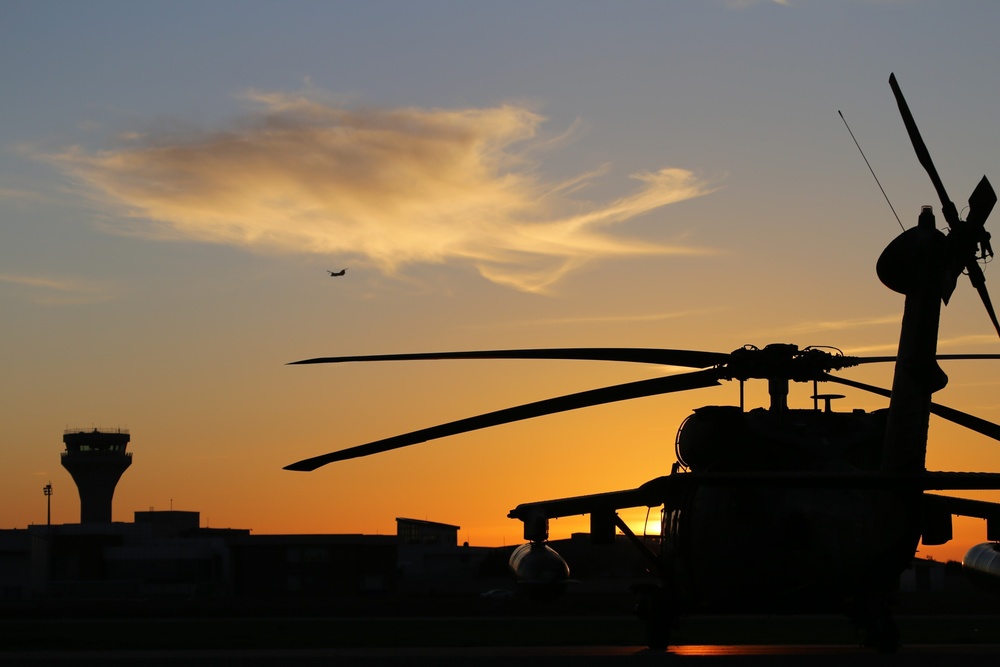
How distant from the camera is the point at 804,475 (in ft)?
73.3

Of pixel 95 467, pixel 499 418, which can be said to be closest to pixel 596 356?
pixel 499 418

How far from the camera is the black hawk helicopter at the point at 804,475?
22500mm

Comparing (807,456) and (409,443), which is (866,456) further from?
(409,443)

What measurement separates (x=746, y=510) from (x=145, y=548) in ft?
325

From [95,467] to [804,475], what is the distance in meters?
155

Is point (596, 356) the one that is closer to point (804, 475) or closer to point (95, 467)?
point (804, 475)

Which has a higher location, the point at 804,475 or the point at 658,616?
the point at 804,475

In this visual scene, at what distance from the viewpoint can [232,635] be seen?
38469 mm

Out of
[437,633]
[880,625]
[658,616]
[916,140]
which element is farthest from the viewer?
[437,633]

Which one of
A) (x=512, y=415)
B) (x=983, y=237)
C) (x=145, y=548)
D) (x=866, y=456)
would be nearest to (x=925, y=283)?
(x=983, y=237)

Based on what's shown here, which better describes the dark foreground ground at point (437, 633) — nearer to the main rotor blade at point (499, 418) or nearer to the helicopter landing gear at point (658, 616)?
the helicopter landing gear at point (658, 616)

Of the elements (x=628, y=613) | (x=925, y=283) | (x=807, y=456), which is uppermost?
(x=925, y=283)

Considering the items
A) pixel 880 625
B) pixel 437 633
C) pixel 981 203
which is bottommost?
pixel 437 633

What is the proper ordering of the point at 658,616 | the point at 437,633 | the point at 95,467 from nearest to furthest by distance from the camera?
the point at 658,616, the point at 437,633, the point at 95,467
